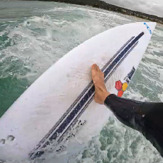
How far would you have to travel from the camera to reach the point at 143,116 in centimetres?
227

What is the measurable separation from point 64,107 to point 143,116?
115cm

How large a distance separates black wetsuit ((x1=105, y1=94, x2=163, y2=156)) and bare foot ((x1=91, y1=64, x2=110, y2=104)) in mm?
197

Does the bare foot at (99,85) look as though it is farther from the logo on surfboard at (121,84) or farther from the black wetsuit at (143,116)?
the logo on surfboard at (121,84)

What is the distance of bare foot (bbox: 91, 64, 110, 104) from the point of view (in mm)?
2982

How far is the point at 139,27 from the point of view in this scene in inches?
180

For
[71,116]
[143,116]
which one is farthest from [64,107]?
[143,116]

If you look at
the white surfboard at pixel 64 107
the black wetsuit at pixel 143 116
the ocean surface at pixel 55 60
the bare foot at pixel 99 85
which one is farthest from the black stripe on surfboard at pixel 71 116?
the black wetsuit at pixel 143 116

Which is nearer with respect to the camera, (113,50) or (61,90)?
(61,90)

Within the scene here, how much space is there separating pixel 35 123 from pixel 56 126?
291mm

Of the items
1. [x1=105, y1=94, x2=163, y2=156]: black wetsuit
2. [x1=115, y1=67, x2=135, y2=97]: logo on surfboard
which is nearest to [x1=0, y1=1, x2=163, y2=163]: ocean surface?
[x1=115, y1=67, x2=135, y2=97]: logo on surfboard

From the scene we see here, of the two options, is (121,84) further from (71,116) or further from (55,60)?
(55,60)

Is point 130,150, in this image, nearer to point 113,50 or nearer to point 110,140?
point 110,140

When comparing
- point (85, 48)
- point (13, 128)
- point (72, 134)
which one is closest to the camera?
point (13, 128)

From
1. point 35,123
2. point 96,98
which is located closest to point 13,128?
point 35,123
